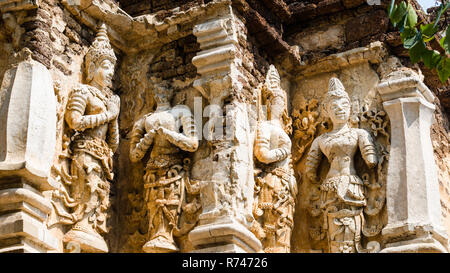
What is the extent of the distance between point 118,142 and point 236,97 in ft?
4.17

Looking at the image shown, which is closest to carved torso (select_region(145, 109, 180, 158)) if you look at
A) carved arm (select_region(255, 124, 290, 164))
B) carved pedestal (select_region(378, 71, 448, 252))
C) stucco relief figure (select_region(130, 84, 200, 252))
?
stucco relief figure (select_region(130, 84, 200, 252))

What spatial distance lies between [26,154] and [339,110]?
345 centimetres

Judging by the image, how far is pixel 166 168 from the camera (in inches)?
329

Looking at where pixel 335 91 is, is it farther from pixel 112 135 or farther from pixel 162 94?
pixel 112 135

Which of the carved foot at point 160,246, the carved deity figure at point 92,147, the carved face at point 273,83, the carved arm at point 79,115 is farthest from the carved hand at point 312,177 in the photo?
the carved arm at point 79,115

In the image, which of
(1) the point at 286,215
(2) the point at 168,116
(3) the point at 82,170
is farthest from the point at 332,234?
(3) the point at 82,170

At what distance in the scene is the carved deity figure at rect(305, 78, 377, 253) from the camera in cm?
857

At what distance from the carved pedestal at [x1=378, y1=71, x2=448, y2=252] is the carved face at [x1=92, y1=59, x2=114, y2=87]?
2860 mm

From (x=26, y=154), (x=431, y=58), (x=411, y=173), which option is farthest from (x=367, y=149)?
(x=431, y=58)

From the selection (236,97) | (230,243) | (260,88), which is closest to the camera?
(230,243)

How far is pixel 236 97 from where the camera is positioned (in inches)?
331

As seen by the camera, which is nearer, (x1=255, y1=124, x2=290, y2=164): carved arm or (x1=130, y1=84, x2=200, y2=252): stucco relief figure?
(x1=130, y1=84, x2=200, y2=252): stucco relief figure

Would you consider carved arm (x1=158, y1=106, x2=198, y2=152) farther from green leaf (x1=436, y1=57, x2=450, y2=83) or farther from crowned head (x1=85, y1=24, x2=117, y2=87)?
green leaf (x1=436, y1=57, x2=450, y2=83)

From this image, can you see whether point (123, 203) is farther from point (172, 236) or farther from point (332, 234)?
point (332, 234)
